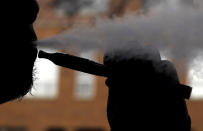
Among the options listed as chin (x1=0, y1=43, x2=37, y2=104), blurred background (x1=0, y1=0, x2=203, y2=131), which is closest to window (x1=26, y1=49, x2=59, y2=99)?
blurred background (x1=0, y1=0, x2=203, y2=131)

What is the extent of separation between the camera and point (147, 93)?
117 centimetres

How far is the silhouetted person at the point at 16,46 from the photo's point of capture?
117cm

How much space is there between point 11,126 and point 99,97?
251 cm

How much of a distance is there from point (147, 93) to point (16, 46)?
328mm

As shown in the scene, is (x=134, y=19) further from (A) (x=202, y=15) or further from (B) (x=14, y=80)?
(B) (x=14, y=80)

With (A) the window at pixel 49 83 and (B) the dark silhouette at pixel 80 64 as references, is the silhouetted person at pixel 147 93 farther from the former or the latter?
(A) the window at pixel 49 83

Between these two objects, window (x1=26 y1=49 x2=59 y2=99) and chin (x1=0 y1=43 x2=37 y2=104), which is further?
window (x1=26 y1=49 x2=59 y2=99)

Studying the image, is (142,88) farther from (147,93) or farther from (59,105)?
(59,105)

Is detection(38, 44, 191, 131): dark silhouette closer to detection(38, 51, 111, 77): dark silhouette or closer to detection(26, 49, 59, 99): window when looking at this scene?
detection(38, 51, 111, 77): dark silhouette

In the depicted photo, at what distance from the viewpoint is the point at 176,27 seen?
1.19m

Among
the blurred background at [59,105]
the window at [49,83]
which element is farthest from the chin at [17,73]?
the window at [49,83]

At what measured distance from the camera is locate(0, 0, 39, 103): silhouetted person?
1.17 metres

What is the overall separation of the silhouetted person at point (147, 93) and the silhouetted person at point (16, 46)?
0.19 meters

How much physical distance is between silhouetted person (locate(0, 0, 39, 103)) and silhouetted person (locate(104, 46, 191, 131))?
19cm
